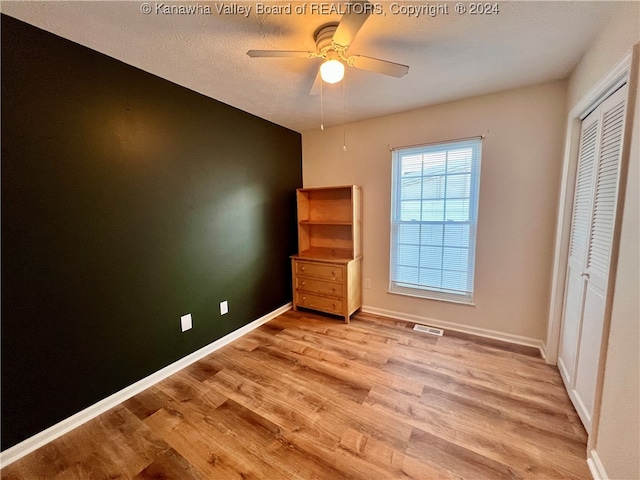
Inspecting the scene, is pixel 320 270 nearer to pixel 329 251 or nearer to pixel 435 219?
pixel 329 251

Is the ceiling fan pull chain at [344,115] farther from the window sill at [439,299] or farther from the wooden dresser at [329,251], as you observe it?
the window sill at [439,299]

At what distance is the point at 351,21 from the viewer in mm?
1188

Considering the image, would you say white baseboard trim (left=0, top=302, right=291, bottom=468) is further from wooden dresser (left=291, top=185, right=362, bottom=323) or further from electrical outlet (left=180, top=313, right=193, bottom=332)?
wooden dresser (left=291, top=185, right=362, bottom=323)

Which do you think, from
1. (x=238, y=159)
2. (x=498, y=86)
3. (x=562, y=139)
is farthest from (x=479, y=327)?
(x=238, y=159)

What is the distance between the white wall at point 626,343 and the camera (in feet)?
3.35

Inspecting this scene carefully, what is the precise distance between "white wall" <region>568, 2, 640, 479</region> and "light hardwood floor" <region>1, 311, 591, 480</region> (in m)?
0.30

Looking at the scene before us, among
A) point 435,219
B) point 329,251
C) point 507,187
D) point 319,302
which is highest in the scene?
point 507,187

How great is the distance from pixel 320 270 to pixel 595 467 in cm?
238

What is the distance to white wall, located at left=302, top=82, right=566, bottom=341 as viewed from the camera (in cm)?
220

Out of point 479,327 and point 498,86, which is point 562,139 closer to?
point 498,86

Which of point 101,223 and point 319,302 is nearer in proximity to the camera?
point 101,223

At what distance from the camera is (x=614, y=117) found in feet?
4.51

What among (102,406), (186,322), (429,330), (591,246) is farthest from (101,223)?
(591,246)

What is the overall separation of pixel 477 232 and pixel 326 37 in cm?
216
